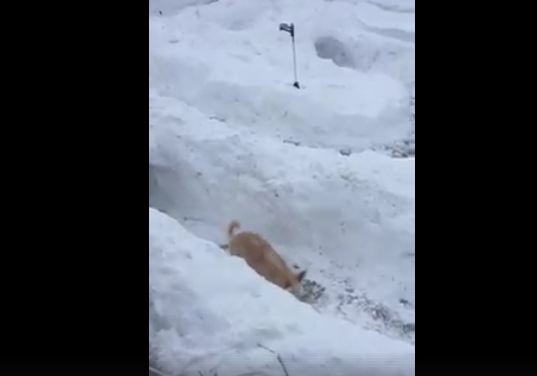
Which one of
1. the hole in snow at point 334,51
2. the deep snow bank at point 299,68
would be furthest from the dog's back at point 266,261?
the hole in snow at point 334,51

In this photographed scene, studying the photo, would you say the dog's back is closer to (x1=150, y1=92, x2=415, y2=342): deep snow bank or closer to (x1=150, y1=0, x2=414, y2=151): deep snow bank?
(x1=150, y1=92, x2=415, y2=342): deep snow bank

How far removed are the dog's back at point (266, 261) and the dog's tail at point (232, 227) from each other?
3 cm

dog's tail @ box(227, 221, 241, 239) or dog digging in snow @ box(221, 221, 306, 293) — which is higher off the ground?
dog's tail @ box(227, 221, 241, 239)

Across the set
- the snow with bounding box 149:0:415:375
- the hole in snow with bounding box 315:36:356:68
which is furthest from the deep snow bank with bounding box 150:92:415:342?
the hole in snow with bounding box 315:36:356:68

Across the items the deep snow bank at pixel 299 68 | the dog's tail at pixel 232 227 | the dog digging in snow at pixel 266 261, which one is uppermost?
the deep snow bank at pixel 299 68

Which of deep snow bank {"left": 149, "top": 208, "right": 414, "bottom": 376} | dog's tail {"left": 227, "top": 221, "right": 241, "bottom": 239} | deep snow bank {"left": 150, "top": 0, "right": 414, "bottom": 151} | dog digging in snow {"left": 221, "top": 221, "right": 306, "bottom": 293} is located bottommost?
deep snow bank {"left": 149, "top": 208, "right": 414, "bottom": 376}

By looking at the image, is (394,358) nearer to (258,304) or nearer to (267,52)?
(258,304)

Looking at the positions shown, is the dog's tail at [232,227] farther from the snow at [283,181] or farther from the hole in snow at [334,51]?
the hole in snow at [334,51]

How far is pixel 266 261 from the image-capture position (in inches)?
105

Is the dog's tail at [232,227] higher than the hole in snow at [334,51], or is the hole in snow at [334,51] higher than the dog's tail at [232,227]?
the hole in snow at [334,51]

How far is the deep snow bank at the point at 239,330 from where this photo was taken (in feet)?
8.55

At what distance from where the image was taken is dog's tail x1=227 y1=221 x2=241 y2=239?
2682mm

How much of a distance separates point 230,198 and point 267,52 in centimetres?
43
